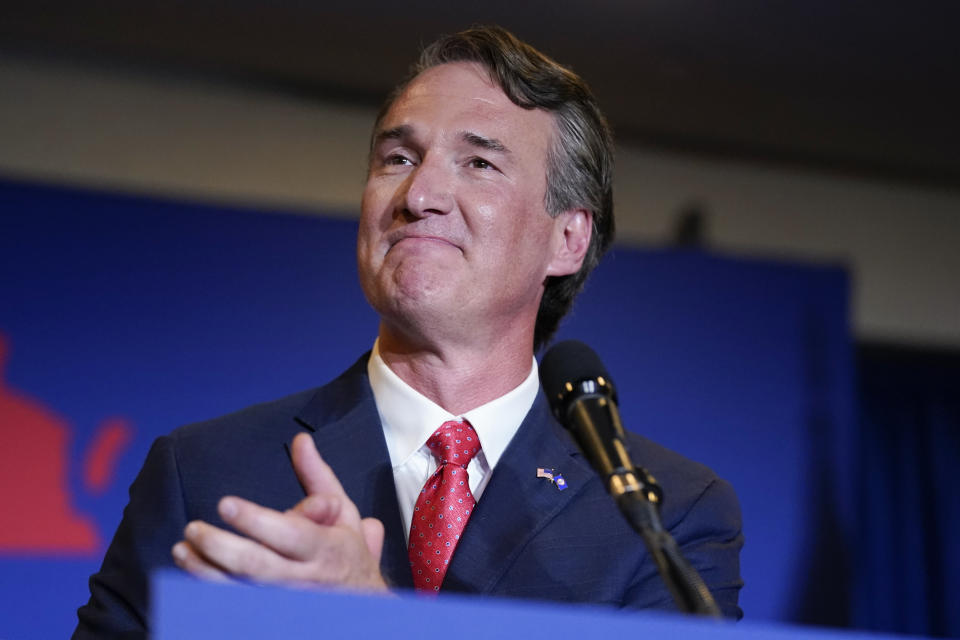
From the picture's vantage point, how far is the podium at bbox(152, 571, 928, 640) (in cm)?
68

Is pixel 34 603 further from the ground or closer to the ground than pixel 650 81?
closer to the ground

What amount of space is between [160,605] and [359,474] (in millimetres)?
900

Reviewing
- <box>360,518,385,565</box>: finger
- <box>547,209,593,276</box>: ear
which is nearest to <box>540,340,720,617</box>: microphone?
<box>360,518,385,565</box>: finger

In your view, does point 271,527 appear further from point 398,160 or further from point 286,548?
point 398,160

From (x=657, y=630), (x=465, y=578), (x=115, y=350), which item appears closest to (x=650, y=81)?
(x=115, y=350)

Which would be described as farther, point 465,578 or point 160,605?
point 465,578

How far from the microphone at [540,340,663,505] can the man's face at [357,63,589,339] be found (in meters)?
0.43

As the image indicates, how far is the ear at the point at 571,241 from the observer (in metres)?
1.97

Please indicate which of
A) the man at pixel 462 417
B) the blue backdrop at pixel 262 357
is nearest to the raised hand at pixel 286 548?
the man at pixel 462 417

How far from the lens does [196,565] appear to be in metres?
0.92

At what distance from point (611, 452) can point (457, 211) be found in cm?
73

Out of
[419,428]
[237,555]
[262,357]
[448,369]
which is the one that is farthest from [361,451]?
[262,357]

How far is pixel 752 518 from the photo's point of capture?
134 inches

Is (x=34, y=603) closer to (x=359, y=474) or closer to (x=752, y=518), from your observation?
(x=359, y=474)
